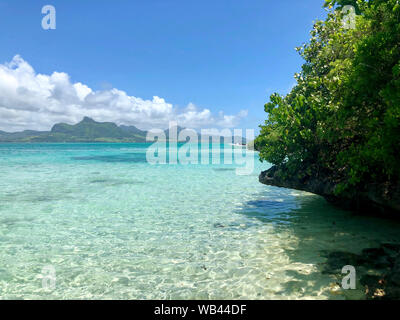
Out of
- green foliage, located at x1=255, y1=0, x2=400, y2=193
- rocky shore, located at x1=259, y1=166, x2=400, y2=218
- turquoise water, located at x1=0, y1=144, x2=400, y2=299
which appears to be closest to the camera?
turquoise water, located at x1=0, y1=144, x2=400, y2=299

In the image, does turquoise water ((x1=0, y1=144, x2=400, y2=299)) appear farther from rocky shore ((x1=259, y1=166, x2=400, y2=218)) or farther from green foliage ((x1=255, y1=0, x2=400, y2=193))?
green foliage ((x1=255, y1=0, x2=400, y2=193))

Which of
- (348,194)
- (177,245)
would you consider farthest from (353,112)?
(177,245)

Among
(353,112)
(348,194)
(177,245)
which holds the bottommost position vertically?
(177,245)

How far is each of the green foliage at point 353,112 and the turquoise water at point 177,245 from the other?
2.43m

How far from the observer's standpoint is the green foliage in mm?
7285

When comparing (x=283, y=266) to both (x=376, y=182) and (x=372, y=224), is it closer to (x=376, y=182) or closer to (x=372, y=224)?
(x=376, y=182)

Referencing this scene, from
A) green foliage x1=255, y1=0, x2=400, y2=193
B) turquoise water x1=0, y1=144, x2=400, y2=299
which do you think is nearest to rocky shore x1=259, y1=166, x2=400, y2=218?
green foliage x1=255, y1=0, x2=400, y2=193

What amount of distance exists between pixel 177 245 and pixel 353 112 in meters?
7.46

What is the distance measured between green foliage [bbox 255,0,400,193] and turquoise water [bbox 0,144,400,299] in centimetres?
243

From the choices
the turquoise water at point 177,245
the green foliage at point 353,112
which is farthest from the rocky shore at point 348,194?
the turquoise water at point 177,245

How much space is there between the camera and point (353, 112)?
8836mm

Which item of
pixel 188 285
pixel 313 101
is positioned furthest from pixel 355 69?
pixel 188 285

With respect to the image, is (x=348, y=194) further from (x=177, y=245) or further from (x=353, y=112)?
(x=177, y=245)
